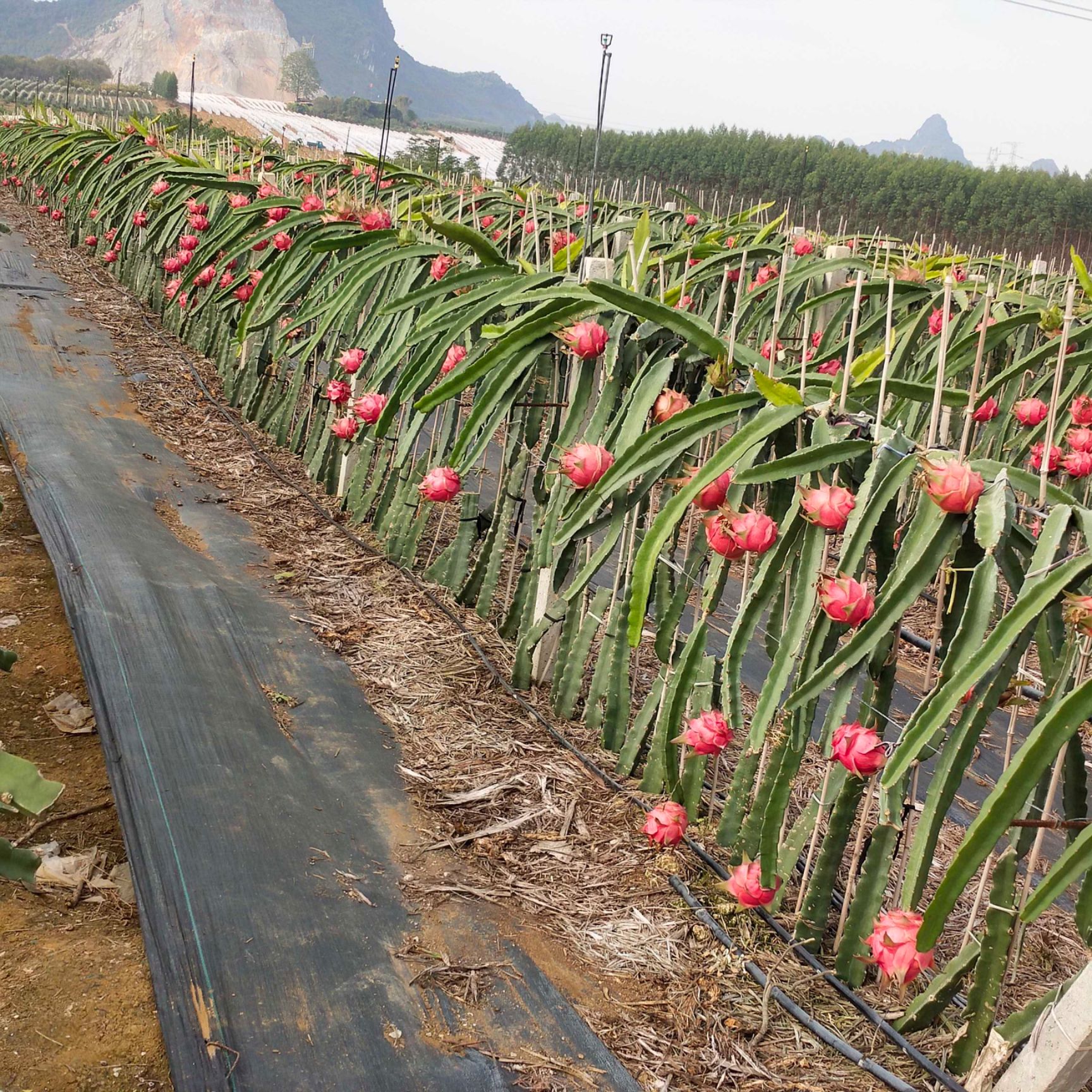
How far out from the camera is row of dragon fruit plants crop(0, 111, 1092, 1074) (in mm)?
1441

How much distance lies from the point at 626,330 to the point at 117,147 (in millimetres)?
6867

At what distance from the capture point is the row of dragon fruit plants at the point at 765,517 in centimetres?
144

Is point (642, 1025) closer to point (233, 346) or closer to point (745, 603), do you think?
point (745, 603)

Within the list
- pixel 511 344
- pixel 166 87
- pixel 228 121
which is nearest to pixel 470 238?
pixel 511 344

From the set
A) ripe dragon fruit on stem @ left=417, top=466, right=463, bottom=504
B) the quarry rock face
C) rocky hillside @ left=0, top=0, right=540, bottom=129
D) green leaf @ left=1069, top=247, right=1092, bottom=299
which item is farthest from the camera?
rocky hillside @ left=0, top=0, right=540, bottom=129

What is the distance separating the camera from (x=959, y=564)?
5.17ft

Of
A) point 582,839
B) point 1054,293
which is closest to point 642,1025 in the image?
point 582,839

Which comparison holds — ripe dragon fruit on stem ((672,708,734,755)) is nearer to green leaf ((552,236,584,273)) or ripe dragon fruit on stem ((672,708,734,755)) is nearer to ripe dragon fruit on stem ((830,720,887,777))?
ripe dragon fruit on stem ((830,720,887,777))

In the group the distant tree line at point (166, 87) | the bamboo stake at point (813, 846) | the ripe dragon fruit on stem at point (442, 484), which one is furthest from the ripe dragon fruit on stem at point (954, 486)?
the distant tree line at point (166, 87)

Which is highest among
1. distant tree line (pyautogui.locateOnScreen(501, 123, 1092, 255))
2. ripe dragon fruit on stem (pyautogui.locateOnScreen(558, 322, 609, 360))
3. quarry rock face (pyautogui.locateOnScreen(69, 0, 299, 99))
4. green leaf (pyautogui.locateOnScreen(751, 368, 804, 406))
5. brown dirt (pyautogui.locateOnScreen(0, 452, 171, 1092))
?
quarry rock face (pyautogui.locateOnScreen(69, 0, 299, 99))

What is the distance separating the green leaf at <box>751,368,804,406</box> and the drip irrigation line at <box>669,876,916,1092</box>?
974 mm

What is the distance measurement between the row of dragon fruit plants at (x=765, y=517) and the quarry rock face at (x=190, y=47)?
127 m

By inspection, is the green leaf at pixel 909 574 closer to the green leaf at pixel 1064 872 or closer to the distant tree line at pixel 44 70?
the green leaf at pixel 1064 872

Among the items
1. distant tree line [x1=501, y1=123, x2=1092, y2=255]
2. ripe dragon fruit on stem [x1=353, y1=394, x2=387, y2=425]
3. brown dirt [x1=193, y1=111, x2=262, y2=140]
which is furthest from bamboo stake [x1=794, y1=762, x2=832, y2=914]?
brown dirt [x1=193, y1=111, x2=262, y2=140]
